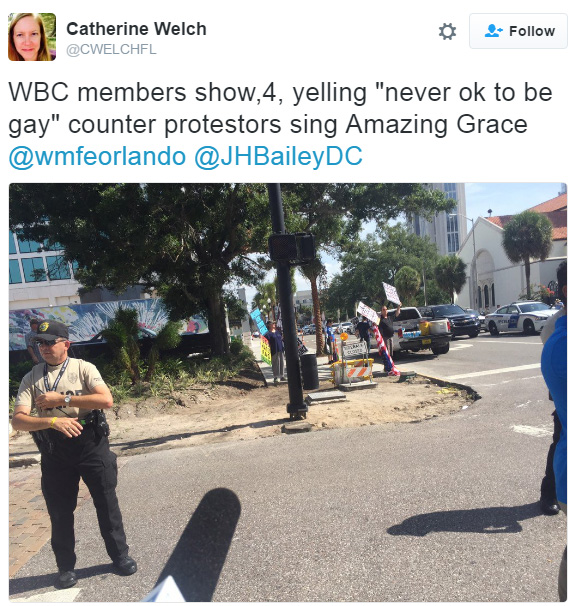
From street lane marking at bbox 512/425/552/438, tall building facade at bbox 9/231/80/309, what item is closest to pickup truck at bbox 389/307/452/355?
street lane marking at bbox 512/425/552/438

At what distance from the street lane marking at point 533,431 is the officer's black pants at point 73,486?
475 centimetres

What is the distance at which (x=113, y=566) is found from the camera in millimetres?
3436

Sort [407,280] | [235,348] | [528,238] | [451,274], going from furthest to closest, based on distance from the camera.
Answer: [451,274] → [407,280] → [528,238] → [235,348]

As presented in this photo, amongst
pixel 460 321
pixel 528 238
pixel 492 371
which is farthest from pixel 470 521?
pixel 528 238

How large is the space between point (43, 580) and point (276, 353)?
997cm

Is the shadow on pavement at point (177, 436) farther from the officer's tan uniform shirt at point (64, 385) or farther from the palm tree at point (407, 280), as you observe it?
the palm tree at point (407, 280)

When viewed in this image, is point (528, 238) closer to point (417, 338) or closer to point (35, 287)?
point (417, 338)

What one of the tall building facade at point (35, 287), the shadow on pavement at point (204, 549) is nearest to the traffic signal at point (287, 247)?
the shadow on pavement at point (204, 549)
